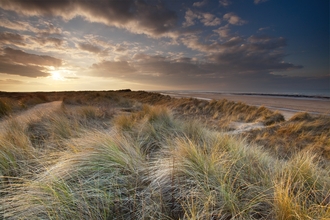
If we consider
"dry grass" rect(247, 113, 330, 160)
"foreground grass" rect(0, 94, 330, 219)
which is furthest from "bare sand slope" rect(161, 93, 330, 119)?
"foreground grass" rect(0, 94, 330, 219)

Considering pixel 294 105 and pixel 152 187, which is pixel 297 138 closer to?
pixel 152 187

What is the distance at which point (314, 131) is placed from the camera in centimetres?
548

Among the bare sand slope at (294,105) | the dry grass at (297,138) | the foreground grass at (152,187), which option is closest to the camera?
the foreground grass at (152,187)

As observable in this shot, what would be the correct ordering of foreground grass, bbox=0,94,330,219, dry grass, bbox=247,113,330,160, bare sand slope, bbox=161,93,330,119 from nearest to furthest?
foreground grass, bbox=0,94,330,219
dry grass, bbox=247,113,330,160
bare sand slope, bbox=161,93,330,119

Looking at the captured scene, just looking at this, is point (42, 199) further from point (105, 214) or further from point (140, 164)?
point (140, 164)

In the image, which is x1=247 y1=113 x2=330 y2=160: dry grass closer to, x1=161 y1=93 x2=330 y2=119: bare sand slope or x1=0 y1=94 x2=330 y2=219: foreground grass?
x1=0 y1=94 x2=330 y2=219: foreground grass

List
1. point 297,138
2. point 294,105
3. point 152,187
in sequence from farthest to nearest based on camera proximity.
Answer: point 294,105 → point 297,138 → point 152,187

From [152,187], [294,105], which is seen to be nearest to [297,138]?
[152,187]

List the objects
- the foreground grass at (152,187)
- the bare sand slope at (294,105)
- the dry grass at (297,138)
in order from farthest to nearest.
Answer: the bare sand slope at (294,105)
the dry grass at (297,138)
the foreground grass at (152,187)

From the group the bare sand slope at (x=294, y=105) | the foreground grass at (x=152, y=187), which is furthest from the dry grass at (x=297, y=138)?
the bare sand slope at (x=294, y=105)

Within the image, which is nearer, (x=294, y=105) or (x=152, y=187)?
(x=152, y=187)

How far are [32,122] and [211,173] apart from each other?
4.99 m

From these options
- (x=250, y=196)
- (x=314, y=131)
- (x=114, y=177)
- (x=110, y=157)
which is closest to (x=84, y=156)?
(x=110, y=157)

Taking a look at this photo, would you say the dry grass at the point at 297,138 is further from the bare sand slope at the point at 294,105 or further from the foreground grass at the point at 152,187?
the bare sand slope at the point at 294,105
